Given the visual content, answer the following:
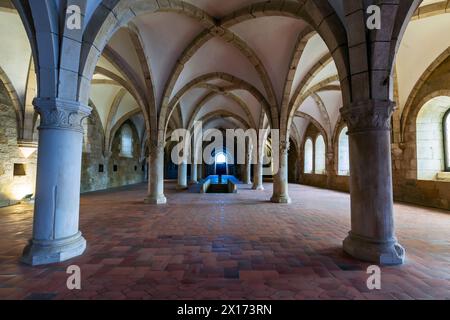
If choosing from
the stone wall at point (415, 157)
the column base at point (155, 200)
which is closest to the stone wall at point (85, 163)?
the column base at point (155, 200)

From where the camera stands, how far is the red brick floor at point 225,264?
1908 millimetres

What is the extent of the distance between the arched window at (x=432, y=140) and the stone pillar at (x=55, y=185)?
31.2 feet

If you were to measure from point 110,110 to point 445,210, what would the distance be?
47.5ft

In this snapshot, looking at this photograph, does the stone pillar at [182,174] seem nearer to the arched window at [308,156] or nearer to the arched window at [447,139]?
the arched window at [308,156]

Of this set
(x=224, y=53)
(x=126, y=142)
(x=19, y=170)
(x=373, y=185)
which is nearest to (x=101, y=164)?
(x=126, y=142)

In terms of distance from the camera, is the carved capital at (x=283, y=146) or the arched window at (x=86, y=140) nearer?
the carved capital at (x=283, y=146)

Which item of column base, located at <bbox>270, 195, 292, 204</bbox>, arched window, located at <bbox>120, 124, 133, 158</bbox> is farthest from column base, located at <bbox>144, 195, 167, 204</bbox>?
arched window, located at <bbox>120, 124, 133, 158</bbox>

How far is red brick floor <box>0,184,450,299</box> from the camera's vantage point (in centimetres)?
191

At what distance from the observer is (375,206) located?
262 cm

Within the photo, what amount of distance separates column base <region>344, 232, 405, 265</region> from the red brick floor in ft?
0.36

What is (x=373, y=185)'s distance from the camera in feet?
8.64

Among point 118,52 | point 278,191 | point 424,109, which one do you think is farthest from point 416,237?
point 118,52

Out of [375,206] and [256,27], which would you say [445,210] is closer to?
[375,206]

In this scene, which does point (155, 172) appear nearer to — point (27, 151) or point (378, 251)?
point (27, 151)
